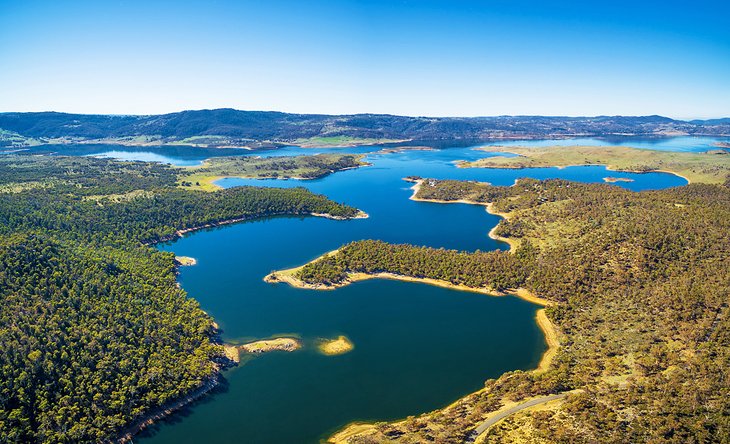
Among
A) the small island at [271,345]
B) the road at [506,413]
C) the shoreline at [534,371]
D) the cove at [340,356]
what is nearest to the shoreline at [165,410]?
the cove at [340,356]

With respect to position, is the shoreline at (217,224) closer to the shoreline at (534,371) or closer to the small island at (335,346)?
the shoreline at (534,371)

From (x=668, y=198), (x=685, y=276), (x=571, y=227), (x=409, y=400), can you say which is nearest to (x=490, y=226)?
(x=571, y=227)

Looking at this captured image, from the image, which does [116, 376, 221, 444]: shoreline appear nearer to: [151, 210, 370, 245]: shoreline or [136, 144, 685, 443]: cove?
[136, 144, 685, 443]: cove

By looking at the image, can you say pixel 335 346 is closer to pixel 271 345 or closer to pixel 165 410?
pixel 271 345

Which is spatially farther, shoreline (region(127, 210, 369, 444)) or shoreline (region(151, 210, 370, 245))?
shoreline (region(151, 210, 370, 245))

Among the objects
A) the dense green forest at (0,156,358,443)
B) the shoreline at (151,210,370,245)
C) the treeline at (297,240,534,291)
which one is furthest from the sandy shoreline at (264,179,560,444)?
the shoreline at (151,210,370,245)

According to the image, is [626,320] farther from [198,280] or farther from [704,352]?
[198,280]
